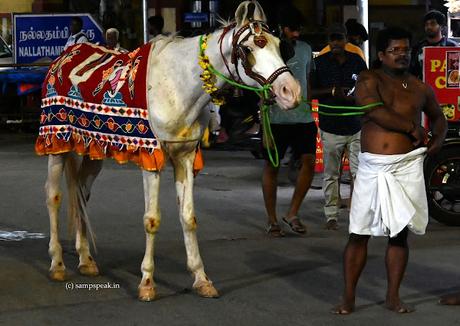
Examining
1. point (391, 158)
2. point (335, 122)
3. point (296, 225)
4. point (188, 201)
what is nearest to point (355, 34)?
point (335, 122)

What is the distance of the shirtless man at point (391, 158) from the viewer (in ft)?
24.2

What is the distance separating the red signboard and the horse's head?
382 centimetres

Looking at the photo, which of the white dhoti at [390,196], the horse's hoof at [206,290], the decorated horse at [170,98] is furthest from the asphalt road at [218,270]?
the white dhoti at [390,196]

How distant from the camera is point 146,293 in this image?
26.9 ft

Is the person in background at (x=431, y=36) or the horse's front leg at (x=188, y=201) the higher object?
the person in background at (x=431, y=36)

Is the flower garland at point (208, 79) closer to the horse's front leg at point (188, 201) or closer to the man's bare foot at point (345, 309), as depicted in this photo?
the horse's front leg at point (188, 201)

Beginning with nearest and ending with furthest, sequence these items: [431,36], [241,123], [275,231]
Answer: [275,231] → [431,36] → [241,123]

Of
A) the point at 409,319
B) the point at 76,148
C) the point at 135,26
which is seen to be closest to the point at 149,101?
the point at 76,148

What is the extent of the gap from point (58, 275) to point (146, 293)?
105 cm

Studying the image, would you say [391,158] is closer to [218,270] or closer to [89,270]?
[218,270]

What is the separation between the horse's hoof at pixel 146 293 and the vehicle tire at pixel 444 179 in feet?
12.3

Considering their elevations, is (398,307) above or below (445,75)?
below

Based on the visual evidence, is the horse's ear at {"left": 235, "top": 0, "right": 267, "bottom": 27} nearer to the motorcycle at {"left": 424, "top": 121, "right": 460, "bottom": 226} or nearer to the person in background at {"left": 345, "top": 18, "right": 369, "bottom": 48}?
the motorcycle at {"left": 424, "top": 121, "right": 460, "bottom": 226}

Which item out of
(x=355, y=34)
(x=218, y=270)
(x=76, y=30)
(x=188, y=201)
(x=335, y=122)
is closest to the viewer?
(x=188, y=201)
